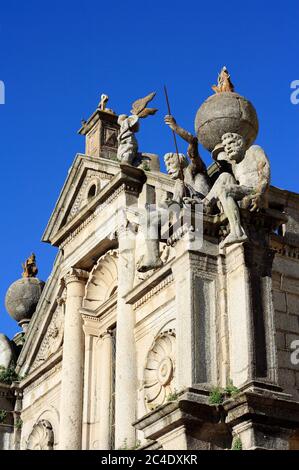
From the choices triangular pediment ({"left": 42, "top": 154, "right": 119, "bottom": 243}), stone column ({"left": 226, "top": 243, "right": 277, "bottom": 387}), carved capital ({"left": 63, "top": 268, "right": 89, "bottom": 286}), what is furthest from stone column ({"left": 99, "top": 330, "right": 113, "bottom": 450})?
stone column ({"left": 226, "top": 243, "right": 277, "bottom": 387})

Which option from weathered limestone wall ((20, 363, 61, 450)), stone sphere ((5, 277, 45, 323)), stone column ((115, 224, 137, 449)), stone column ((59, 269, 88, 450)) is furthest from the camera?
stone sphere ((5, 277, 45, 323))

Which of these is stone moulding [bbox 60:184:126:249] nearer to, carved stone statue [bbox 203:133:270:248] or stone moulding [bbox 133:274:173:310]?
stone moulding [bbox 133:274:173:310]

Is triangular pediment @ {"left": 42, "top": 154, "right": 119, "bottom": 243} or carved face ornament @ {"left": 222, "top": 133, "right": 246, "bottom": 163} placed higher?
triangular pediment @ {"left": 42, "top": 154, "right": 119, "bottom": 243}

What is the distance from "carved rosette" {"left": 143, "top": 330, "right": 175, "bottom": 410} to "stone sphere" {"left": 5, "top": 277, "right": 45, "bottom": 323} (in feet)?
31.9

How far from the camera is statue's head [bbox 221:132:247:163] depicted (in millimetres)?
17297

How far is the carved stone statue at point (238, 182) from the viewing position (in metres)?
16.1

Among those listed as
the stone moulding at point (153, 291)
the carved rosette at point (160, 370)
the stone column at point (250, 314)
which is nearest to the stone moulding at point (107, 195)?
the stone moulding at point (153, 291)

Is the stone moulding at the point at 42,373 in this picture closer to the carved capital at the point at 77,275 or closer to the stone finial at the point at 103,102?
the carved capital at the point at 77,275

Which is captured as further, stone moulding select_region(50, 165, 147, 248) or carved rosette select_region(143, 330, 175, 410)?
stone moulding select_region(50, 165, 147, 248)

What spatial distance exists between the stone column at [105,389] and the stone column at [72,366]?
45 centimetres

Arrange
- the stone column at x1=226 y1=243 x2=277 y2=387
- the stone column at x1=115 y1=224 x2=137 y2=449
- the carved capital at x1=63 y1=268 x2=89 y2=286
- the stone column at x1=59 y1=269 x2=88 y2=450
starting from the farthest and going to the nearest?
the carved capital at x1=63 y1=268 x2=89 y2=286 → the stone column at x1=59 y1=269 x2=88 y2=450 → the stone column at x1=115 y1=224 x2=137 y2=449 → the stone column at x1=226 y1=243 x2=277 y2=387

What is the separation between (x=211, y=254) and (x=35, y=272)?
43.2 feet
